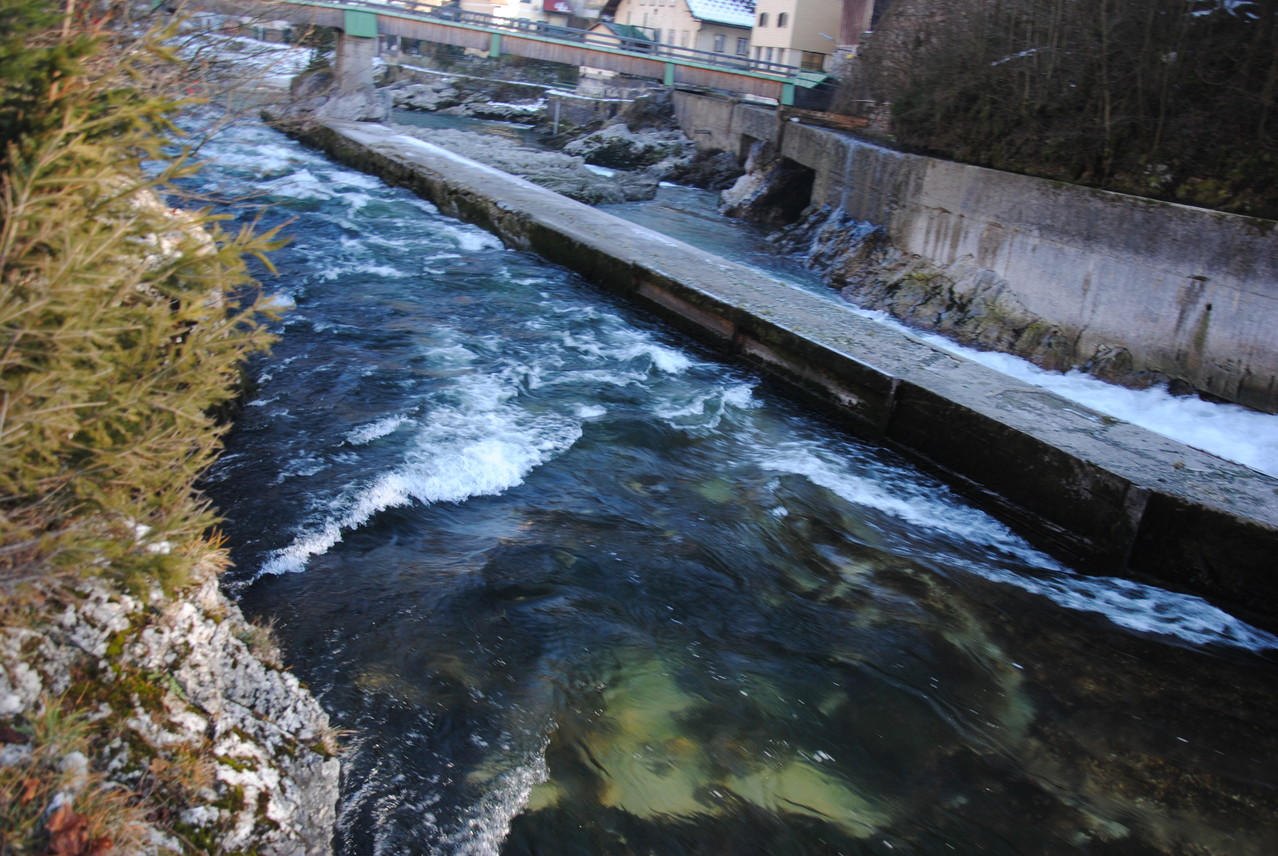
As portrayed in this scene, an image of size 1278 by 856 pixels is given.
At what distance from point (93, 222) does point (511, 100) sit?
4779cm

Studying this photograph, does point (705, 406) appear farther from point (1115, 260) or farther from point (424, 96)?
point (424, 96)

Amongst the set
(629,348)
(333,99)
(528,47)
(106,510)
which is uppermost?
(528,47)

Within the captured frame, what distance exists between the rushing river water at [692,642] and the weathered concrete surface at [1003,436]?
29 cm

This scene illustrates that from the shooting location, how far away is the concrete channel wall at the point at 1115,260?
9414mm

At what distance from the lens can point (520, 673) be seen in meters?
4.56

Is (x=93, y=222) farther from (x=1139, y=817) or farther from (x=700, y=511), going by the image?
(x=1139, y=817)

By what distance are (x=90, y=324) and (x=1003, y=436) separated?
6.50 meters

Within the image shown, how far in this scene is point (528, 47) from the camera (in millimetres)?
30906

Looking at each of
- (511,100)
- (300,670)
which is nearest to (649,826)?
(300,670)

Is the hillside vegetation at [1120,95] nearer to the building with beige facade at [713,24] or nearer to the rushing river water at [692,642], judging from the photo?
the rushing river water at [692,642]

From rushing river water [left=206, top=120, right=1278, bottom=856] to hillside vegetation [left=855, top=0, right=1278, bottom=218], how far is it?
627cm

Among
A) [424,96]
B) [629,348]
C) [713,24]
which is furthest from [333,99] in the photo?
[713,24]

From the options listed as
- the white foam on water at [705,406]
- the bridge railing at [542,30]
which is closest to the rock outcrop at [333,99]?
the bridge railing at [542,30]

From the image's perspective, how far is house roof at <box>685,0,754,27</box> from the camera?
47.0 m
